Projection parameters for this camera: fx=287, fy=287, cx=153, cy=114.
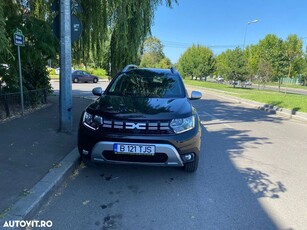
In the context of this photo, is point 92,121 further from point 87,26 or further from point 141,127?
point 87,26

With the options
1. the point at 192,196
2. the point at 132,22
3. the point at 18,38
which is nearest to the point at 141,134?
the point at 192,196

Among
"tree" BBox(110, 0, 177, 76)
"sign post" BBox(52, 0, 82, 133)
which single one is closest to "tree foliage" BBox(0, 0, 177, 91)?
"tree" BBox(110, 0, 177, 76)

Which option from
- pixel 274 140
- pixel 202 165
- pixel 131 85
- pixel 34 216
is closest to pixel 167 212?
pixel 34 216

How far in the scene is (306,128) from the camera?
998 centimetres

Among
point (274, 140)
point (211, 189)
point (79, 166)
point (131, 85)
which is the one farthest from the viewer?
point (274, 140)

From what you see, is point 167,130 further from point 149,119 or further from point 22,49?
point 22,49

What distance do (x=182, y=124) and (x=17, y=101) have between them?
630 centimetres

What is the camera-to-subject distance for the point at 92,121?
13.8 ft

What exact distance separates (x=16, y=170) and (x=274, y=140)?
6282 millimetres

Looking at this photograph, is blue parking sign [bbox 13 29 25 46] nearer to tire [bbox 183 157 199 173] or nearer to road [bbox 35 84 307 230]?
road [bbox 35 84 307 230]

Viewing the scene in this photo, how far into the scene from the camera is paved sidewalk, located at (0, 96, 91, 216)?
3562 millimetres

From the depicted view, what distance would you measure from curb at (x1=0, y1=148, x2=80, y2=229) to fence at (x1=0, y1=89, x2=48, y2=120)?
150 inches

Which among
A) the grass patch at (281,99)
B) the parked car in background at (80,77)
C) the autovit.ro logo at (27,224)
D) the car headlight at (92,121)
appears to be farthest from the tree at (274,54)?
the autovit.ro logo at (27,224)

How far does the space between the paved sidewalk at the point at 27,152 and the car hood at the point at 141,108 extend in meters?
1.20
